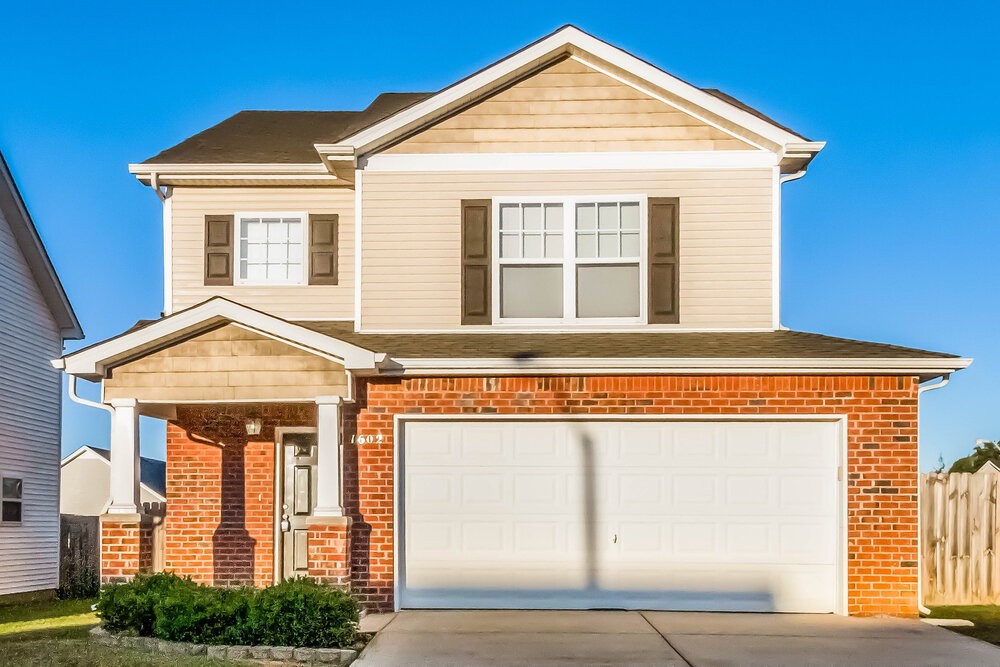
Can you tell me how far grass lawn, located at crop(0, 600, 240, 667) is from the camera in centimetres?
976

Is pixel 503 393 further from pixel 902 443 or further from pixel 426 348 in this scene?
pixel 902 443

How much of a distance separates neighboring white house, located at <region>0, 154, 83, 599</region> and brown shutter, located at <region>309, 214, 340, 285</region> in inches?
232

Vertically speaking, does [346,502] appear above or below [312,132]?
below

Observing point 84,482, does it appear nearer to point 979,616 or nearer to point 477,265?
point 477,265

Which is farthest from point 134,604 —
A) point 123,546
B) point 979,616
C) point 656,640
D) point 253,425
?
point 979,616

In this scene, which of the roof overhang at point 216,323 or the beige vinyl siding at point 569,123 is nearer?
the roof overhang at point 216,323

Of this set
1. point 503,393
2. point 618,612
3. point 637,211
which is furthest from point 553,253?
point 618,612

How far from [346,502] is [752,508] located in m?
4.57

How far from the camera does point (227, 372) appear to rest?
1266cm

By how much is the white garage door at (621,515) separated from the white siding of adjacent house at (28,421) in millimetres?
8134

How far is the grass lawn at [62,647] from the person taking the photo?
9758 millimetres

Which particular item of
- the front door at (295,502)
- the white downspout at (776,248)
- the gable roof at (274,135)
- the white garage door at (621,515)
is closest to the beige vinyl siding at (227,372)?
the white garage door at (621,515)

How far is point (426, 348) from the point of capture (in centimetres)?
1306

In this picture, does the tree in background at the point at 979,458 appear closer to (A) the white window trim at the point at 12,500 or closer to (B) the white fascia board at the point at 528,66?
(B) the white fascia board at the point at 528,66
